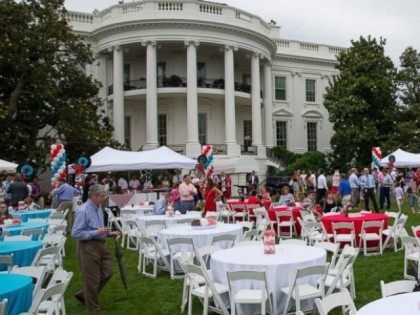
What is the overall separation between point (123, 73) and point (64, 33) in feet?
30.7

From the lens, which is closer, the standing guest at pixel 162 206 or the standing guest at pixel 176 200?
the standing guest at pixel 162 206

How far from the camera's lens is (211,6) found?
110 feet

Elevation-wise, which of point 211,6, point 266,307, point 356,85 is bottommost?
point 266,307

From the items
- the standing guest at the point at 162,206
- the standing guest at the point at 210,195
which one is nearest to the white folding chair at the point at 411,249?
the standing guest at the point at 210,195

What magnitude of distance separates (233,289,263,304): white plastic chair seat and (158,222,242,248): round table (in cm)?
298

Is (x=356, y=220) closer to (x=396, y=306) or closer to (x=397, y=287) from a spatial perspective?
(x=397, y=287)

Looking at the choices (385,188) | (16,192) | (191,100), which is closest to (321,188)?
(385,188)

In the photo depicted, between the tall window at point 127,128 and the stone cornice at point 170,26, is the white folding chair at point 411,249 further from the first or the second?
the tall window at point 127,128

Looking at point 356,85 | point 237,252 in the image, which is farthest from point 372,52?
point 237,252

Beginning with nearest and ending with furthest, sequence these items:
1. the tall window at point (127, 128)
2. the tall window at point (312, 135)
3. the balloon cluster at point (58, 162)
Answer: the balloon cluster at point (58, 162) < the tall window at point (127, 128) < the tall window at point (312, 135)

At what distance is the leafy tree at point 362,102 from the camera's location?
3456 centimetres

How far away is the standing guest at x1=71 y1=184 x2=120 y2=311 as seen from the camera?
722 cm

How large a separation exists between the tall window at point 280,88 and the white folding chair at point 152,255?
103ft

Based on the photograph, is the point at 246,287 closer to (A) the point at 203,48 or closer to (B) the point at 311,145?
(A) the point at 203,48
